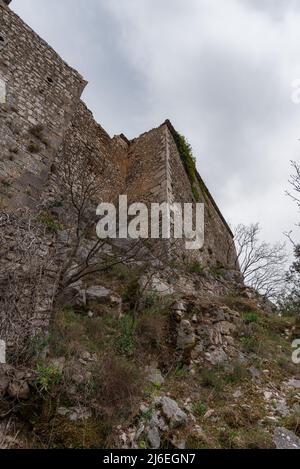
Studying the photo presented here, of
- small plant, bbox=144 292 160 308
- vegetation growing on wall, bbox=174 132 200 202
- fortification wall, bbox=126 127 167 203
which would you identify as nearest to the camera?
small plant, bbox=144 292 160 308

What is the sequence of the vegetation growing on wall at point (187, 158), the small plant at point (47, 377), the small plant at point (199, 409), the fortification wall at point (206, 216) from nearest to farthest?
the small plant at point (47, 377) < the small plant at point (199, 409) < the fortification wall at point (206, 216) < the vegetation growing on wall at point (187, 158)

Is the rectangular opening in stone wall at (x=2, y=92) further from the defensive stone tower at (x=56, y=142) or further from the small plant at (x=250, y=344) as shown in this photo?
the small plant at (x=250, y=344)

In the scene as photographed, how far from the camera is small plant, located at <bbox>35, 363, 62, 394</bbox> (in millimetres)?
3279

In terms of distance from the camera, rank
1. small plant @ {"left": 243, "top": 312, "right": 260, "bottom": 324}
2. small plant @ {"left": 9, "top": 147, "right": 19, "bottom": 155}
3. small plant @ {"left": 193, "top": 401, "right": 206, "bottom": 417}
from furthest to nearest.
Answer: small plant @ {"left": 9, "top": 147, "right": 19, "bottom": 155}
small plant @ {"left": 243, "top": 312, "right": 260, "bottom": 324}
small plant @ {"left": 193, "top": 401, "right": 206, "bottom": 417}

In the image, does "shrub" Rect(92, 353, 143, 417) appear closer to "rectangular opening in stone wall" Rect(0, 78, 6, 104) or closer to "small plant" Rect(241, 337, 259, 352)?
"small plant" Rect(241, 337, 259, 352)

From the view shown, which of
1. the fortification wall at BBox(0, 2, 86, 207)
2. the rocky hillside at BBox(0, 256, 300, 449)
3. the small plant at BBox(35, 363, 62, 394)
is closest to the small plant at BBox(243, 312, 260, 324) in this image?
the rocky hillside at BBox(0, 256, 300, 449)

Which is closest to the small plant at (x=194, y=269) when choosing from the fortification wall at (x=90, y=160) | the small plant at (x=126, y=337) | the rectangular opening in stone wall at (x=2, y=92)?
the fortification wall at (x=90, y=160)

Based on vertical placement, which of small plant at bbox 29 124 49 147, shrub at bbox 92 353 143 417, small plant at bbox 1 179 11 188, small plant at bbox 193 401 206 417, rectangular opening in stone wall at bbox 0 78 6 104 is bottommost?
small plant at bbox 193 401 206 417

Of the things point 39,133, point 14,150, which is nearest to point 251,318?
point 14,150

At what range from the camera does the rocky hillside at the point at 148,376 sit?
10.5 feet

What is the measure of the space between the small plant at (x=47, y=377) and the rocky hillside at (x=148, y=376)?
0.03 feet

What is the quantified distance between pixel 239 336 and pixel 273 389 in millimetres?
1329

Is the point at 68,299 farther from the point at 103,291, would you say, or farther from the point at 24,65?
the point at 24,65

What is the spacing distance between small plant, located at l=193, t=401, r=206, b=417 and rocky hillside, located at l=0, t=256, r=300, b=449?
0.04 ft
